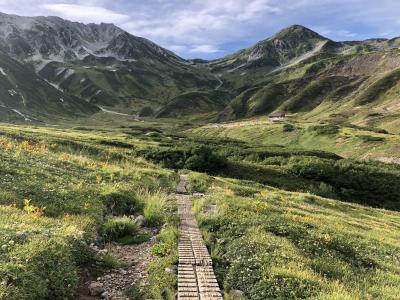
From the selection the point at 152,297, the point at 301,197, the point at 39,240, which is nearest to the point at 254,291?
the point at 152,297

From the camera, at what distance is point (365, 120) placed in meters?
168

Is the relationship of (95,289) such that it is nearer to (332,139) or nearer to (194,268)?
(194,268)

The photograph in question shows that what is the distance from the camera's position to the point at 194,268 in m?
13.7

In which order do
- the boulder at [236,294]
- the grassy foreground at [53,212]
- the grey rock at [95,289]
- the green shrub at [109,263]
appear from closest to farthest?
1. the grassy foreground at [53,212]
2. the boulder at [236,294]
3. the grey rock at [95,289]
4. the green shrub at [109,263]

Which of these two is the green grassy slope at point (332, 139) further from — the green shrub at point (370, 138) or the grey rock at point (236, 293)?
the grey rock at point (236, 293)

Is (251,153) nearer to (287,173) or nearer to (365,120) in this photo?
(287,173)

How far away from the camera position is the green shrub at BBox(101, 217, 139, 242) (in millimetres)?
17375

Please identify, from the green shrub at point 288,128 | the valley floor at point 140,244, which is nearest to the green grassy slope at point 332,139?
the green shrub at point 288,128

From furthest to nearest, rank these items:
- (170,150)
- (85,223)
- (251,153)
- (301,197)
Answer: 1. (251,153)
2. (170,150)
3. (301,197)
4. (85,223)

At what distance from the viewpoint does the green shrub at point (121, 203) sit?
2101cm

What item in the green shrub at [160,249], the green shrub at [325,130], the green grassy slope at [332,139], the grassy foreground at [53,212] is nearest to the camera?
the grassy foreground at [53,212]

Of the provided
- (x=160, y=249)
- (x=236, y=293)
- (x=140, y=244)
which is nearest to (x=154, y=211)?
(x=140, y=244)

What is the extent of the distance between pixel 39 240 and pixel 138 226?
6825mm

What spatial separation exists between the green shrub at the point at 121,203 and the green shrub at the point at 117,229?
2.62 metres
